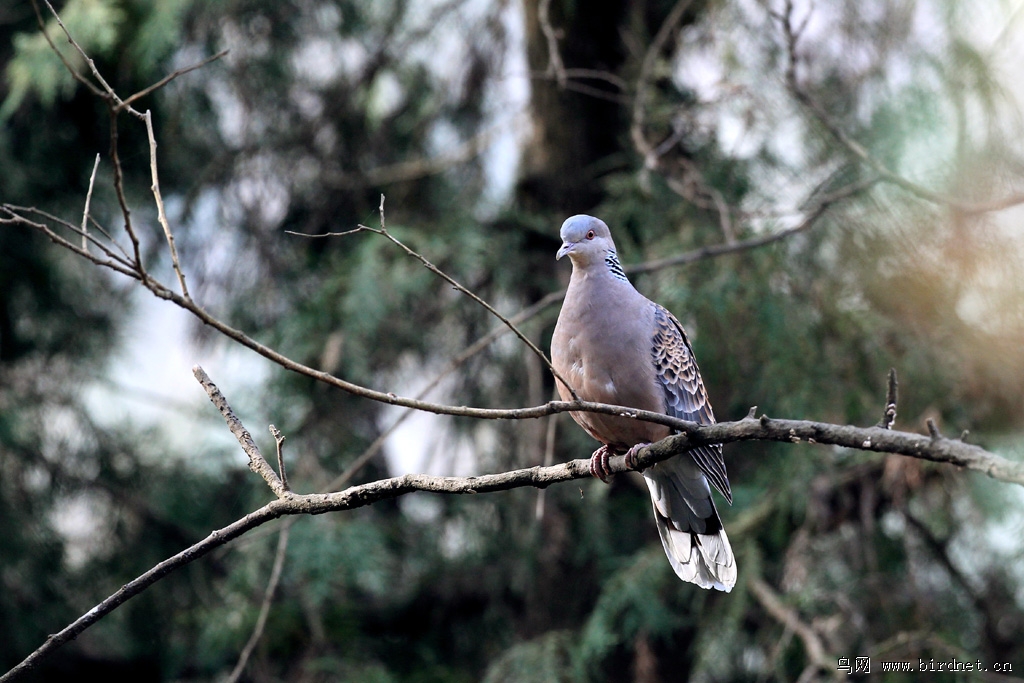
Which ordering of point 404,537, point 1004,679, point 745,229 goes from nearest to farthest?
1. point 1004,679
2. point 745,229
3. point 404,537

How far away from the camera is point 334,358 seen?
500 centimetres

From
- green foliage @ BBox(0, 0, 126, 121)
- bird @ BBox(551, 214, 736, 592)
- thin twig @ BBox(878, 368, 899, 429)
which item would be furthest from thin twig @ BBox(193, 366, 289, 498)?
green foliage @ BBox(0, 0, 126, 121)

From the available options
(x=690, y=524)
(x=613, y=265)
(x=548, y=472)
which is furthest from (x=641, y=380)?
(x=548, y=472)

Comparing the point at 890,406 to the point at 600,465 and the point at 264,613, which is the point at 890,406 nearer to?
the point at 600,465

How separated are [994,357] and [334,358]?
3.07m

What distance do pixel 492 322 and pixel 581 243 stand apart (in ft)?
7.00

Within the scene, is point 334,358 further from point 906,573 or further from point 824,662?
point 906,573

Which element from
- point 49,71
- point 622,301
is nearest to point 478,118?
point 49,71

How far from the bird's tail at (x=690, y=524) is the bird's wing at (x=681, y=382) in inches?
3.7

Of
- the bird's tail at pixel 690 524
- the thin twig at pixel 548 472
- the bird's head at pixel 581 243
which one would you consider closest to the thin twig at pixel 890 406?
the thin twig at pixel 548 472

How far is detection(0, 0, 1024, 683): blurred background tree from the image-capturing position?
4.35m

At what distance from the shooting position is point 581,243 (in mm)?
3225

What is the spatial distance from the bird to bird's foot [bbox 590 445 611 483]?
0.03 metres

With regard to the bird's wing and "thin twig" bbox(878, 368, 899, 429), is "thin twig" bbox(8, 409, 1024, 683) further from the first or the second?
the bird's wing
